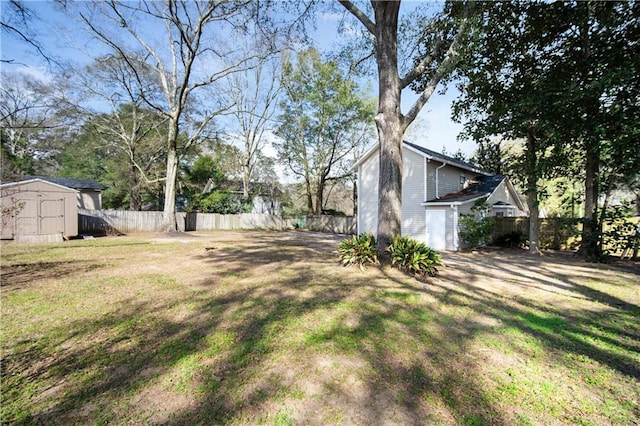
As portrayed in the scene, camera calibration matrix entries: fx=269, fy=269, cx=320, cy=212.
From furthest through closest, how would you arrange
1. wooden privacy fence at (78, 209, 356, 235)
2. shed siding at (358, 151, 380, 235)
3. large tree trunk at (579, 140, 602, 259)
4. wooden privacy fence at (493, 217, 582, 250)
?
1. wooden privacy fence at (78, 209, 356, 235)
2. shed siding at (358, 151, 380, 235)
3. wooden privacy fence at (493, 217, 582, 250)
4. large tree trunk at (579, 140, 602, 259)

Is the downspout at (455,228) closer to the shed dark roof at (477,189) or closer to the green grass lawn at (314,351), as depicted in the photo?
the shed dark roof at (477,189)

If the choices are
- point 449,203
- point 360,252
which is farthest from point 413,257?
point 449,203

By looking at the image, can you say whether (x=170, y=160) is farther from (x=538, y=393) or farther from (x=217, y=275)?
(x=538, y=393)

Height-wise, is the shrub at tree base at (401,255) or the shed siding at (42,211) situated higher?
the shed siding at (42,211)

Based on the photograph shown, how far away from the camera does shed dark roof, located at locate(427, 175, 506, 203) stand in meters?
13.2

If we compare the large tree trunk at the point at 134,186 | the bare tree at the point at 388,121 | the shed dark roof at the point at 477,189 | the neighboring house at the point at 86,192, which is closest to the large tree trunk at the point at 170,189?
the neighboring house at the point at 86,192

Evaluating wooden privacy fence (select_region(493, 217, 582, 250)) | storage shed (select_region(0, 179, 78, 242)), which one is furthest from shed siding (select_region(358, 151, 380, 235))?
storage shed (select_region(0, 179, 78, 242))

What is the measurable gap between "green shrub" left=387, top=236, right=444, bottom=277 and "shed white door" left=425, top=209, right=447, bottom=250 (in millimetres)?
6848

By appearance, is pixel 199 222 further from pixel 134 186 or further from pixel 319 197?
pixel 319 197

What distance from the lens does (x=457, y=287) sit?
228 inches

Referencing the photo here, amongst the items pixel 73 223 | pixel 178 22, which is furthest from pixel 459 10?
pixel 73 223

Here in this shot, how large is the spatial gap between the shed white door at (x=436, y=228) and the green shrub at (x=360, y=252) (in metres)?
6.87

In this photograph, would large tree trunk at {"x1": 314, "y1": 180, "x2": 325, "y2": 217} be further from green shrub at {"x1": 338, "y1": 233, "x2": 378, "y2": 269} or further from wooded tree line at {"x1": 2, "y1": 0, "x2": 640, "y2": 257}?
green shrub at {"x1": 338, "y1": 233, "x2": 378, "y2": 269}

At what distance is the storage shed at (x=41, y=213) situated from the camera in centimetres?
1195
